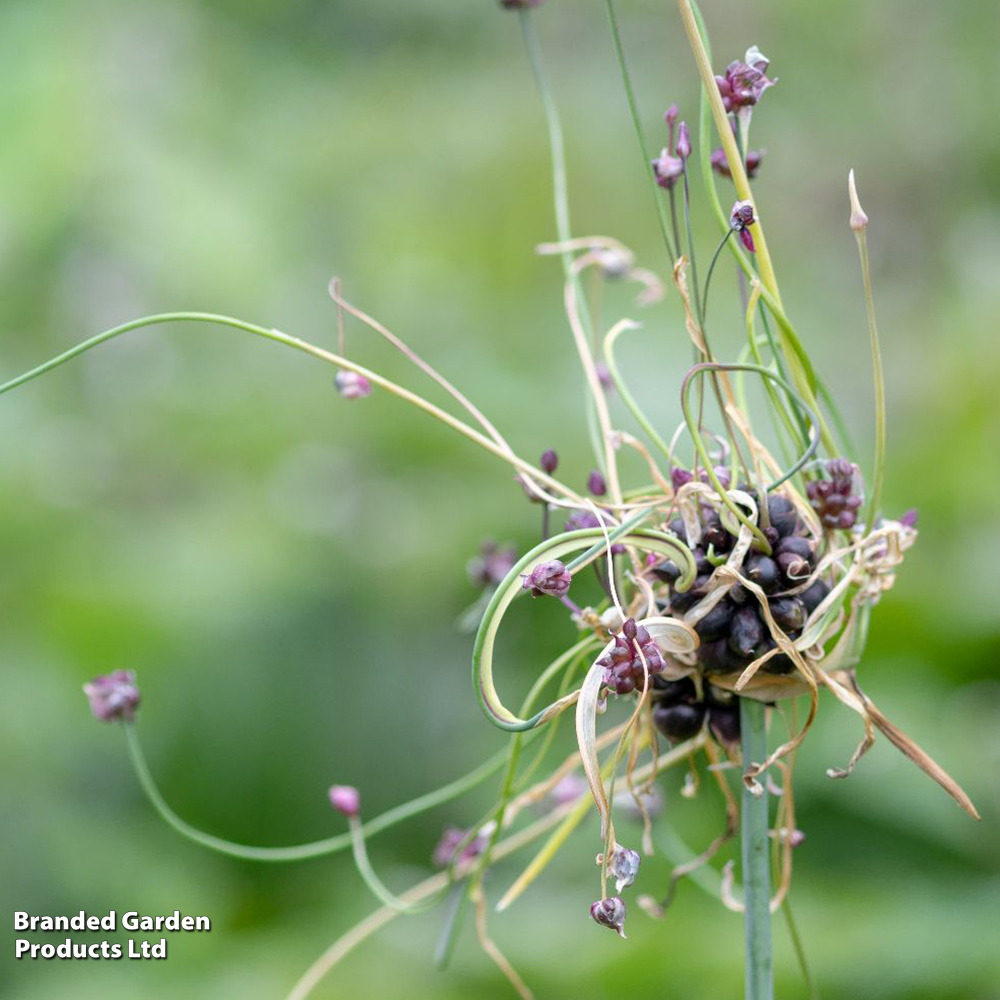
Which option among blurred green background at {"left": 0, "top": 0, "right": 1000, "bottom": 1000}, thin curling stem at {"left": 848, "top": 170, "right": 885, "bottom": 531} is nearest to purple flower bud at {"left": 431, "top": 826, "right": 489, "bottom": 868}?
blurred green background at {"left": 0, "top": 0, "right": 1000, "bottom": 1000}

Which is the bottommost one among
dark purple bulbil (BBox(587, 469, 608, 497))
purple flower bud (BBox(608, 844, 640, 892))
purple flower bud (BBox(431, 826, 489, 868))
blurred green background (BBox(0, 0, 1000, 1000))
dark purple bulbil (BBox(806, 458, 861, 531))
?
purple flower bud (BBox(608, 844, 640, 892))

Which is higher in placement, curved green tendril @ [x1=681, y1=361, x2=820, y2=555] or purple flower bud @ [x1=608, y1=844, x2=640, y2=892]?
curved green tendril @ [x1=681, y1=361, x2=820, y2=555]

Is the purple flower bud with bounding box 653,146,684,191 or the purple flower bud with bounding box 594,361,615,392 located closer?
the purple flower bud with bounding box 653,146,684,191

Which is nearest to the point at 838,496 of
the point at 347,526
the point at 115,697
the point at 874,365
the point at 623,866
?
the point at 874,365

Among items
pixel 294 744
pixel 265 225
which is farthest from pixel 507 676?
pixel 265 225

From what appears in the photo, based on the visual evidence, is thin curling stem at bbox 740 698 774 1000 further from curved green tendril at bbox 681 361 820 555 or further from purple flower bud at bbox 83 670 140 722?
purple flower bud at bbox 83 670 140 722

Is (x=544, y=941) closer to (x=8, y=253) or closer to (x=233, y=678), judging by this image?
(x=233, y=678)

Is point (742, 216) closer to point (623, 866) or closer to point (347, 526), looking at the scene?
point (623, 866)
